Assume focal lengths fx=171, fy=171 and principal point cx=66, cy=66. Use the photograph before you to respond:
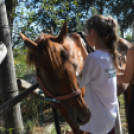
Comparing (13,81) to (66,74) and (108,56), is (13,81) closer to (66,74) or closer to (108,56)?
(66,74)

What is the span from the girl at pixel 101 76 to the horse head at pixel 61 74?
98 mm

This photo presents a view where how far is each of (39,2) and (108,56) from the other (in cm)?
241

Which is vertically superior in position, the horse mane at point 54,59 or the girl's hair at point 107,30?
the girl's hair at point 107,30

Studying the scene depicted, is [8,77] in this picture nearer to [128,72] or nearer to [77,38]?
[77,38]

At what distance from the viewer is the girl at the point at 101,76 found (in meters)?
1.40

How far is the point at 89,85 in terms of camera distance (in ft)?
4.82

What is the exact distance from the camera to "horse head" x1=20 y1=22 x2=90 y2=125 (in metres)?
1.54

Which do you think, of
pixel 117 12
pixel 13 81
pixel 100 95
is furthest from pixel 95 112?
pixel 117 12

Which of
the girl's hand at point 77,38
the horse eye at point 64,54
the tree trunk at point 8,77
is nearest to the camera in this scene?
the horse eye at point 64,54

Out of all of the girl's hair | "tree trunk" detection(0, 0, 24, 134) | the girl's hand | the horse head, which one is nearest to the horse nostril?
the horse head

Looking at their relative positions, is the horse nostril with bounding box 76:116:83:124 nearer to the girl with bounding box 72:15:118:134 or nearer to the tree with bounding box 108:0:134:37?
the girl with bounding box 72:15:118:134

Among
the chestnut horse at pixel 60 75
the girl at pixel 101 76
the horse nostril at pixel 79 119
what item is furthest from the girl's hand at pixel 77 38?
the horse nostril at pixel 79 119

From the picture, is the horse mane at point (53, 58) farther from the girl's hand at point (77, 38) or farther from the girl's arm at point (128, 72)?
the girl's arm at point (128, 72)

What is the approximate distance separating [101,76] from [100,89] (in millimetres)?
110
